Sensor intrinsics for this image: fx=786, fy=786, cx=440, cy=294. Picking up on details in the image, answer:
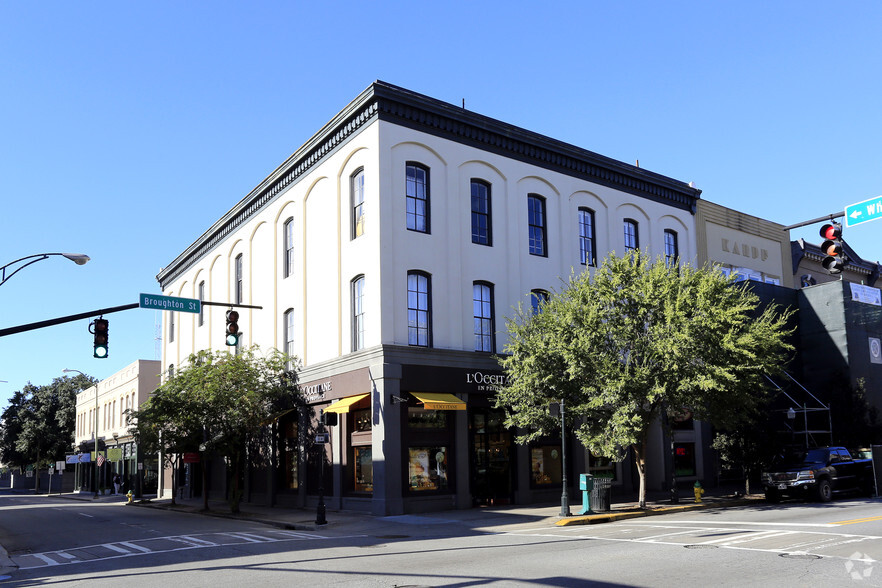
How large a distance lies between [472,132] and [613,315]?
9.44 metres

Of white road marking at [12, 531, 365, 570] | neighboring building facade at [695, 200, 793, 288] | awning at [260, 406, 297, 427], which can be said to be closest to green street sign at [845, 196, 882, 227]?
white road marking at [12, 531, 365, 570]

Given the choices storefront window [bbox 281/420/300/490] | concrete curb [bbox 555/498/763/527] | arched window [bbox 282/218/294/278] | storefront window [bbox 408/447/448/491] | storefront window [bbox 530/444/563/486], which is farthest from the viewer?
arched window [bbox 282/218/294/278]

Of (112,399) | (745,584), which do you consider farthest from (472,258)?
(112,399)

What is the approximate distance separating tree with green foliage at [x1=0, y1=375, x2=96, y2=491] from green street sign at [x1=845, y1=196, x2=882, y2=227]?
83.3 m

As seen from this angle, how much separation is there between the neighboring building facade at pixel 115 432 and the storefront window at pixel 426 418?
2565 cm

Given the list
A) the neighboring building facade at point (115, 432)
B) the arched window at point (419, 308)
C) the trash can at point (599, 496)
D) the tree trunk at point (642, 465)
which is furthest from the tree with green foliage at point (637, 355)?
the neighboring building facade at point (115, 432)

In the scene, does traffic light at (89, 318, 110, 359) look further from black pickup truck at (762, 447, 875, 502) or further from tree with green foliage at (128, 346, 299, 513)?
black pickup truck at (762, 447, 875, 502)

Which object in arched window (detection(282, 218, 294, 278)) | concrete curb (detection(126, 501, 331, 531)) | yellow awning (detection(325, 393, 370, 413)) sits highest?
arched window (detection(282, 218, 294, 278))

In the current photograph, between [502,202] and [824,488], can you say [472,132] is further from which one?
[824,488]

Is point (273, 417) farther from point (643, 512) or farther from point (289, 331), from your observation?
point (643, 512)

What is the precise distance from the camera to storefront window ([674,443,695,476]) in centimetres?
3447

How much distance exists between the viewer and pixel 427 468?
26547 mm

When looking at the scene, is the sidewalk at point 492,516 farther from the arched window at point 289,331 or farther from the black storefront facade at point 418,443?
the arched window at point 289,331

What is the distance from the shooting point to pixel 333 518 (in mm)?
25547
